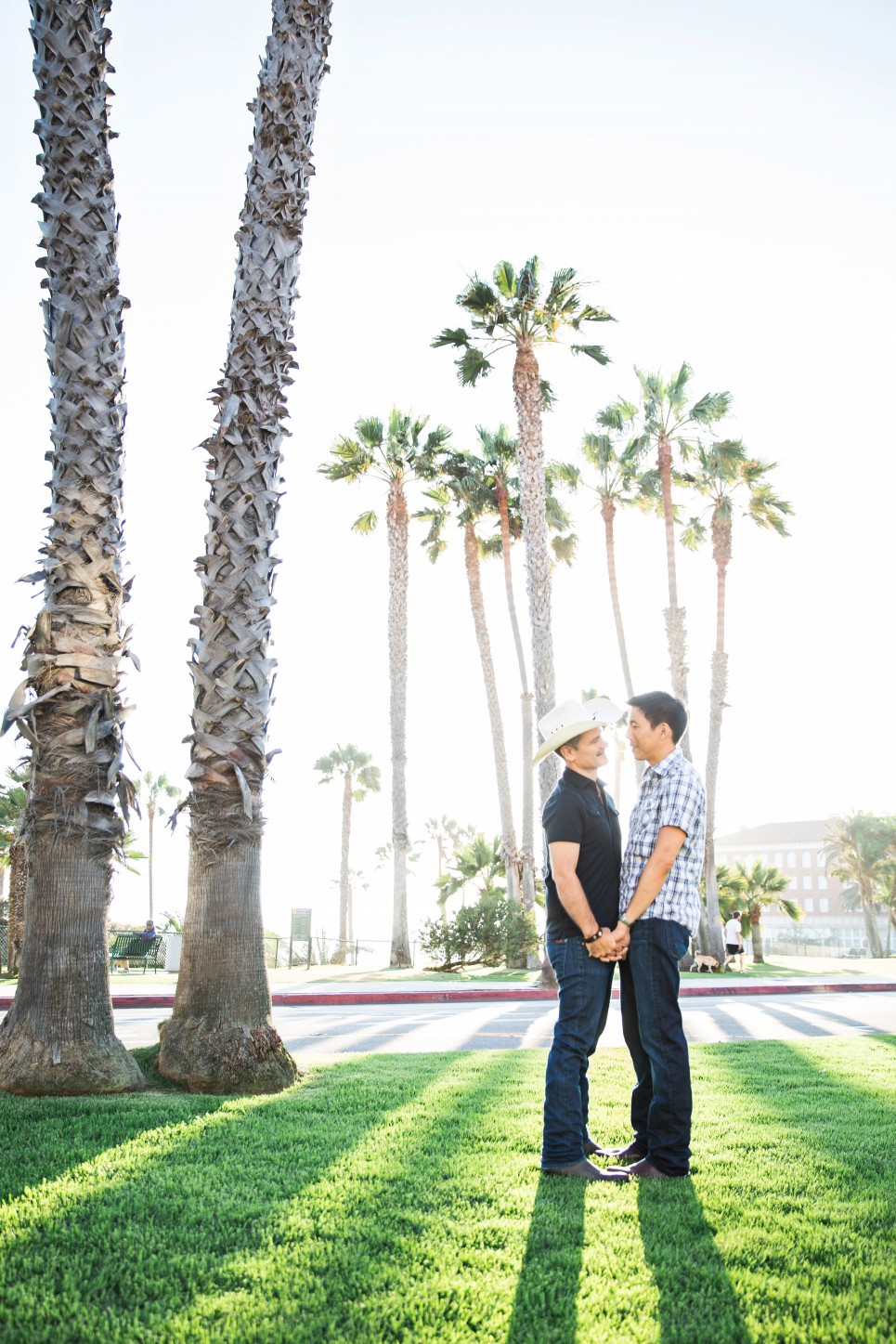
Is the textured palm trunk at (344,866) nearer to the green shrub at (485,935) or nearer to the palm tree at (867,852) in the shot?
the green shrub at (485,935)

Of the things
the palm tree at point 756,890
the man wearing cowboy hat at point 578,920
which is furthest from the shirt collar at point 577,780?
the palm tree at point 756,890

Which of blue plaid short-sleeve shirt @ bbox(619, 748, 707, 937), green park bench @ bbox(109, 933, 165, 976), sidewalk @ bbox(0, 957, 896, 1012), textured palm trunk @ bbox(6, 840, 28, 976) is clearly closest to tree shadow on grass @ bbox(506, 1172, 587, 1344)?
blue plaid short-sleeve shirt @ bbox(619, 748, 707, 937)

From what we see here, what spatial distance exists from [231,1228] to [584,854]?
6.58 feet

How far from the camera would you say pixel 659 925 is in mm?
4137

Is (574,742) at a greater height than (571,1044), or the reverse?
(574,742)

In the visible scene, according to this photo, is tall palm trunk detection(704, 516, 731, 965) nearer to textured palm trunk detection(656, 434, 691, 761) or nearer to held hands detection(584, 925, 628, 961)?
textured palm trunk detection(656, 434, 691, 761)

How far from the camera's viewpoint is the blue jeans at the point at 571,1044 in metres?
3.92

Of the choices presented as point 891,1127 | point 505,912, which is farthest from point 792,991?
point 891,1127

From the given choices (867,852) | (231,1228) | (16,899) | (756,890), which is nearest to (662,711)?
(231,1228)

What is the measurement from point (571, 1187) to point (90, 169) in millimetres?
6472

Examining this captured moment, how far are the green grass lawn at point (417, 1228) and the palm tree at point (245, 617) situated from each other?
60 cm

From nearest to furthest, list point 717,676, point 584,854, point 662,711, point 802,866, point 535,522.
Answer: point 584,854 → point 662,711 → point 535,522 → point 717,676 → point 802,866

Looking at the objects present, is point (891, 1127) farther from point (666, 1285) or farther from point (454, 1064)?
point (454, 1064)

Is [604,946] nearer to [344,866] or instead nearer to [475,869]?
[475,869]
